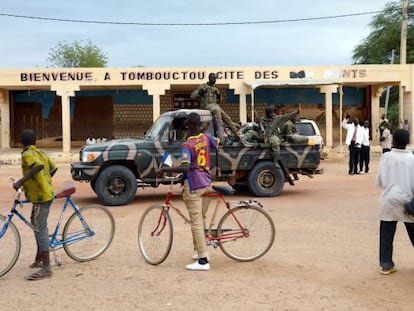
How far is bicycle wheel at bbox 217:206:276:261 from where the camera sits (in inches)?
245

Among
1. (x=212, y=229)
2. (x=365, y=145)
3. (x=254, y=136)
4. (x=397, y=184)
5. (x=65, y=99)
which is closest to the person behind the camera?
(x=397, y=184)

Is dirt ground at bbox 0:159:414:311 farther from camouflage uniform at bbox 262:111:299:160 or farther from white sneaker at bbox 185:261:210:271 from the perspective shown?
camouflage uniform at bbox 262:111:299:160

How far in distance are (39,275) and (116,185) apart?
211 inches

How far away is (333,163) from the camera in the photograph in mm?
21625

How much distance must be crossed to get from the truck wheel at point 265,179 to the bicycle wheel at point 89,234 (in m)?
5.74

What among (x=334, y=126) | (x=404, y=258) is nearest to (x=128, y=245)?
(x=404, y=258)

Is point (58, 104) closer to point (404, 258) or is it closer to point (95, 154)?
point (95, 154)

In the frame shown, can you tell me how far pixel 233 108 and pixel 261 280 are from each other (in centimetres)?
2176

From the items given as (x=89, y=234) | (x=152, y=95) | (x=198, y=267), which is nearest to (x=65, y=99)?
(x=152, y=95)

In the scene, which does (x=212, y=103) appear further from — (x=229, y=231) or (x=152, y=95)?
(x=152, y=95)

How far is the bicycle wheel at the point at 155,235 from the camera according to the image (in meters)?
6.12

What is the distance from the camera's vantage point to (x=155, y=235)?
6.23 metres

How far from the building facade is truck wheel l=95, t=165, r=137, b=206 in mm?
11641

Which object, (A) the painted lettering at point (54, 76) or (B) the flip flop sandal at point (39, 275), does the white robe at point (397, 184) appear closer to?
(B) the flip flop sandal at point (39, 275)
